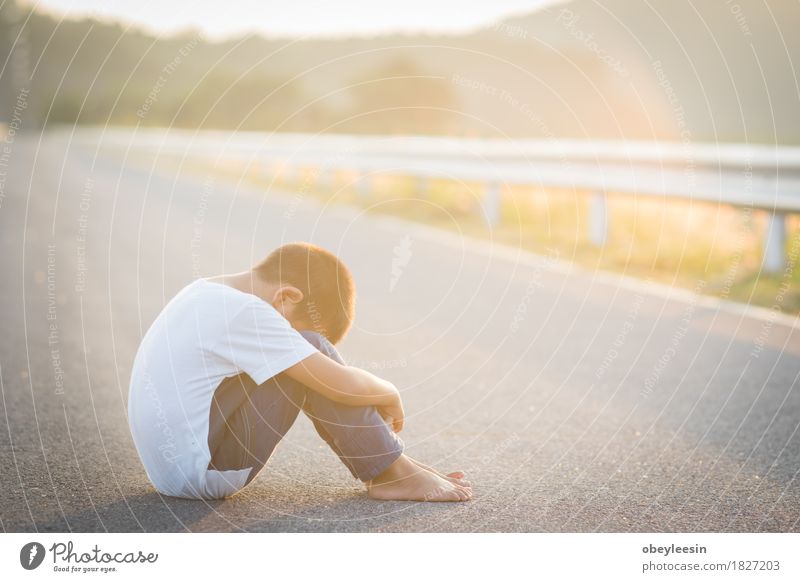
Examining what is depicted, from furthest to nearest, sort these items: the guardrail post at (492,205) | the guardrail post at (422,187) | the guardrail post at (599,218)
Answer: the guardrail post at (422,187) < the guardrail post at (492,205) < the guardrail post at (599,218)

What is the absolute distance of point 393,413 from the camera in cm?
369

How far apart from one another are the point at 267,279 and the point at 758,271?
6142mm

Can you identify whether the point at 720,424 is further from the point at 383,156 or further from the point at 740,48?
the point at 740,48

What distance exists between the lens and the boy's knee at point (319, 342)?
11.7ft

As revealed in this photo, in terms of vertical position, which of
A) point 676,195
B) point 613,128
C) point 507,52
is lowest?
point 676,195

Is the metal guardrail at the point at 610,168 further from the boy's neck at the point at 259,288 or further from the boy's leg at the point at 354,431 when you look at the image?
the boy's neck at the point at 259,288

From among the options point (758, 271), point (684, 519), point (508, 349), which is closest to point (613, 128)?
point (758, 271)

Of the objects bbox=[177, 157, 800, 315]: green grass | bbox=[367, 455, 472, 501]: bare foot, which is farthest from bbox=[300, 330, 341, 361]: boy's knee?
bbox=[177, 157, 800, 315]: green grass

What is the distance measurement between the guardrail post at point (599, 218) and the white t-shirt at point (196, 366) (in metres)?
7.44

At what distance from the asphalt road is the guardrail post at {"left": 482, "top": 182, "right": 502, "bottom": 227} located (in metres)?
1.54

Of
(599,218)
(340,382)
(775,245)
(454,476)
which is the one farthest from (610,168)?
(340,382)

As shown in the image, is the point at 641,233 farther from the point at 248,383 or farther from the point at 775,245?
the point at 248,383

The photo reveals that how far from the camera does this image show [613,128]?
28.2 m
